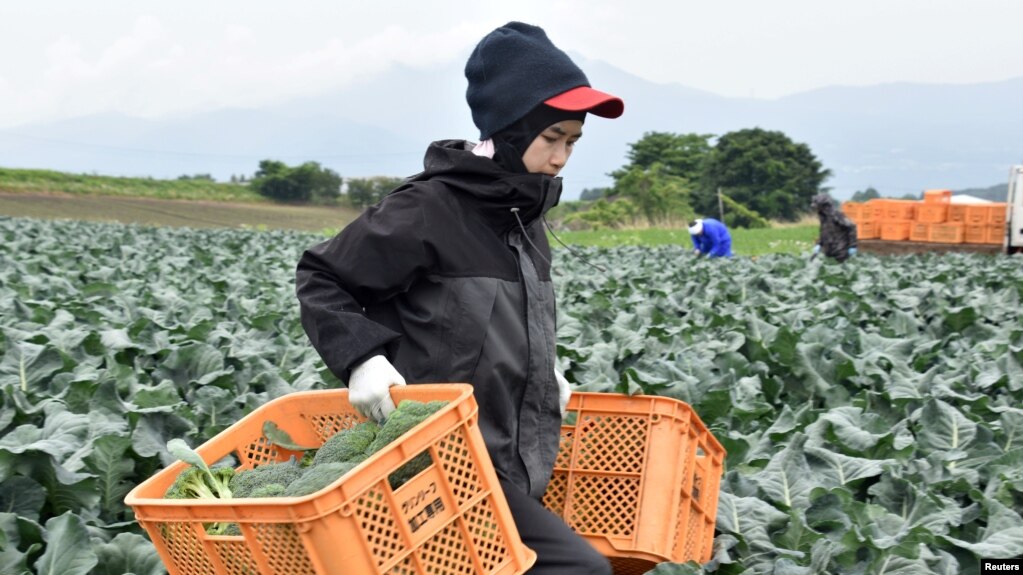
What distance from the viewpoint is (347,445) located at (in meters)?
2.28

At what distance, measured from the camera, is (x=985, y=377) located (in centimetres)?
515

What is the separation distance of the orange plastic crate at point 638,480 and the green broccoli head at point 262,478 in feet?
3.40

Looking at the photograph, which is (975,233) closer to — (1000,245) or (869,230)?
(1000,245)

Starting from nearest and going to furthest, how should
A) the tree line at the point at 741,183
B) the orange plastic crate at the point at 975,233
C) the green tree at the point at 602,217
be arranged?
the orange plastic crate at the point at 975,233 < the green tree at the point at 602,217 < the tree line at the point at 741,183

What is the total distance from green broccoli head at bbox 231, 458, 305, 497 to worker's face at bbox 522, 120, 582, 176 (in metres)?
1.05

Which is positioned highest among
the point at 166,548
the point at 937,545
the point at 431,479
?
the point at 431,479

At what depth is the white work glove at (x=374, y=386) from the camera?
8.04 ft

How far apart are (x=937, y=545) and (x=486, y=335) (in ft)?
5.17

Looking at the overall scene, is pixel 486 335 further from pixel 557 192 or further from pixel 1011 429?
pixel 1011 429

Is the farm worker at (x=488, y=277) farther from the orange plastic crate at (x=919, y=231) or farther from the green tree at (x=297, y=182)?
the green tree at (x=297, y=182)

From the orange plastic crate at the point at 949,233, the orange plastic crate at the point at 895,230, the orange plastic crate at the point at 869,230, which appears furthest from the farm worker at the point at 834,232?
the orange plastic crate at the point at 869,230

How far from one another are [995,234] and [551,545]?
22782 mm

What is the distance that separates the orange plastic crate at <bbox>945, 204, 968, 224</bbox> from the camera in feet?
76.4

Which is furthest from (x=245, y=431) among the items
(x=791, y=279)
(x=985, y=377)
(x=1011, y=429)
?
(x=791, y=279)
